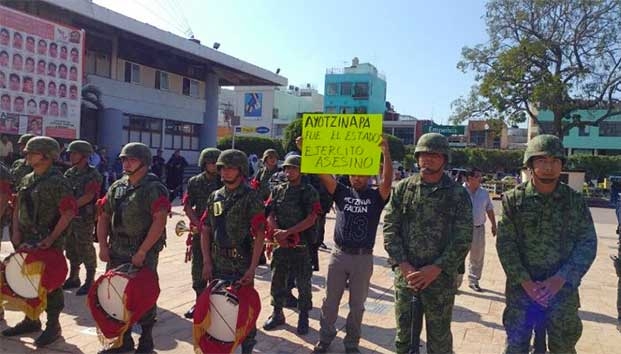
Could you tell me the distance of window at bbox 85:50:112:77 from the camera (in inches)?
888

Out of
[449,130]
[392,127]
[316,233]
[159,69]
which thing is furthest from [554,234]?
[392,127]

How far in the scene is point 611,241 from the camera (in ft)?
45.0

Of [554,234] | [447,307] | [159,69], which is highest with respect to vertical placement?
[159,69]

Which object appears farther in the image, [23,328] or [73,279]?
[73,279]

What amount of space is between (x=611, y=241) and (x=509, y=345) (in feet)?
40.2

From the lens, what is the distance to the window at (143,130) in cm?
2508

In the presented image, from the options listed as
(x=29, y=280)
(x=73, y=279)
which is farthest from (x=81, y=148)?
(x=29, y=280)

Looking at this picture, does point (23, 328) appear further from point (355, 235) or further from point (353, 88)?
point (353, 88)

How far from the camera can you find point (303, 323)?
5.07 m

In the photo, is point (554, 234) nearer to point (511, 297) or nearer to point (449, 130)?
point (511, 297)

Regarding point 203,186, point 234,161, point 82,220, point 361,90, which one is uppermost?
point 361,90

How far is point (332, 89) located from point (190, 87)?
3805 centimetres

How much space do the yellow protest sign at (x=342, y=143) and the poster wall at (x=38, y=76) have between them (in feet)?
44.0

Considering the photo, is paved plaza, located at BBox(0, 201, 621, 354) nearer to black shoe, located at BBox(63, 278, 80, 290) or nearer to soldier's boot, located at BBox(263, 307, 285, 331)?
soldier's boot, located at BBox(263, 307, 285, 331)
